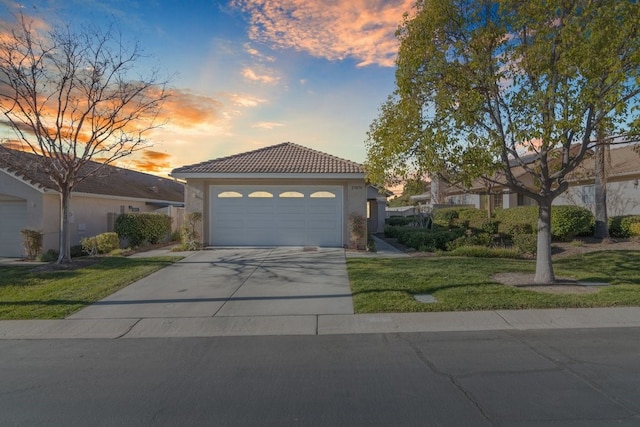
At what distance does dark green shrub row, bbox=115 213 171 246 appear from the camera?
1630 centimetres

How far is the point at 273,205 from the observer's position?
15578 millimetres

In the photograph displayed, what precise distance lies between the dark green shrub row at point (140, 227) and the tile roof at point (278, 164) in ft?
10.1

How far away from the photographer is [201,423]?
3.54 meters

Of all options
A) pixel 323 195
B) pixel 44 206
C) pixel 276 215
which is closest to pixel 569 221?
pixel 323 195

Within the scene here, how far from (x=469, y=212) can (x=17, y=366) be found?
19.9 meters

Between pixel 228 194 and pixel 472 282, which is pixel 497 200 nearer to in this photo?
pixel 228 194

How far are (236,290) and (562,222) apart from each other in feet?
42.2

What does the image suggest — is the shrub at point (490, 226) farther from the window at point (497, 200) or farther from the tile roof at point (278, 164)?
the window at point (497, 200)

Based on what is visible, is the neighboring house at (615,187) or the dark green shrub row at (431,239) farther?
the neighboring house at (615,187)

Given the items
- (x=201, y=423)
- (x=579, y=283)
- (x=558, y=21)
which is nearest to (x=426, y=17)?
(x=558, y=21)

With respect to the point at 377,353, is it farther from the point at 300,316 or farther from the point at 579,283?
the point at 579,283

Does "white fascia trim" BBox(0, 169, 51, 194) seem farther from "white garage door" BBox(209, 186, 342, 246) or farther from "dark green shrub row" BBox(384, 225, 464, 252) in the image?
"dark green shrub row" BBox(384, 225, 464, 252)

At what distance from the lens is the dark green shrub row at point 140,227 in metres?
16.3

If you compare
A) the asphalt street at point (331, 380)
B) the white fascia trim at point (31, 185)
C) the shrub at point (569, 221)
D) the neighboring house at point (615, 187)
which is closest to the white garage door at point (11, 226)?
the white fascia trim at point (31, 185)
